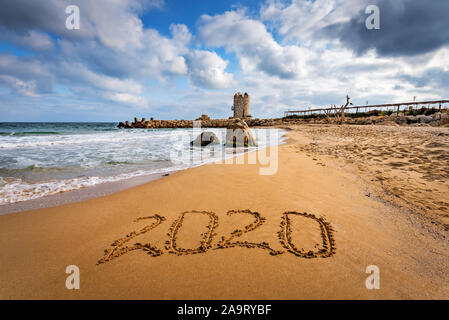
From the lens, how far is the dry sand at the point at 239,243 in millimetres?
1522

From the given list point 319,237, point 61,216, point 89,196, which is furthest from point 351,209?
point 89,196

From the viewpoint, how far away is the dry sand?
1.52 m

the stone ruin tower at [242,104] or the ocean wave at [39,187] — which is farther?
the stone ruin tower at [242,104]

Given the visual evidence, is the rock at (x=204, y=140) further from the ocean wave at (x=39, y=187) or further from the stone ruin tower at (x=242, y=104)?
the stone ruin tower at (x=242, y=104)

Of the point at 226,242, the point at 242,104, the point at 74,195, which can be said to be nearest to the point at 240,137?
the point at 74,195

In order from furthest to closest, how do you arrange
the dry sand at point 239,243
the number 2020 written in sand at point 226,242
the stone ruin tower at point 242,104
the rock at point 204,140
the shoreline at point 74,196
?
the stone ruin tower at point 242,104 < the rock at point 204,140 < the shoreline at point 74,196 < the number 2020 written in sand at point 226,242 < the dry sand at point 239,243

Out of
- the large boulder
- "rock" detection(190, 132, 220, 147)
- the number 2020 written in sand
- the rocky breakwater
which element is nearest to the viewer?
the number 2020 written in sand

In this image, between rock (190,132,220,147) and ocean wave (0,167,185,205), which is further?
rock (190,132,220,147)

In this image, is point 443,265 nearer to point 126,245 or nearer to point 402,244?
point 402,244

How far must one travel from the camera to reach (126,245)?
80.1 inches
